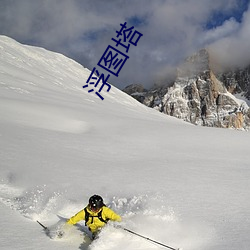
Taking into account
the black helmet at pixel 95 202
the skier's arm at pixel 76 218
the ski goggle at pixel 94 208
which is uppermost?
the black helmet at pixel 95 202

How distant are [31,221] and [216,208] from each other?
12.6 ft

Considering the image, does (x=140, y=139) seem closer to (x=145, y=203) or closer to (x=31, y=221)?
(x=145, y=203)

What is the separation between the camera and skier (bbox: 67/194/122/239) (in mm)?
5645

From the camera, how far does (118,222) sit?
5781 millimetres

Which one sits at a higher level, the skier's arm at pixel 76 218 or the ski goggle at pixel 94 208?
the ski goggle at pixel 94 208

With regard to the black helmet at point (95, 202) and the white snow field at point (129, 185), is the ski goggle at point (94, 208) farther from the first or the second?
the white snow field at point (129, 185)

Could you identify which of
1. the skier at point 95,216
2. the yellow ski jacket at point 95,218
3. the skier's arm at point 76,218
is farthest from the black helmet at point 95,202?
the skier's arm at point 76,218

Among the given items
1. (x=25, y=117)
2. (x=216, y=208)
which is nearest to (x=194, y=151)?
(x=216, y=208)

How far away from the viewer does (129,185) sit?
25.8 feet

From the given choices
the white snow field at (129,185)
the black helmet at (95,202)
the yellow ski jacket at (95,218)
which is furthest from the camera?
the yellow ski jacket at (95,218)

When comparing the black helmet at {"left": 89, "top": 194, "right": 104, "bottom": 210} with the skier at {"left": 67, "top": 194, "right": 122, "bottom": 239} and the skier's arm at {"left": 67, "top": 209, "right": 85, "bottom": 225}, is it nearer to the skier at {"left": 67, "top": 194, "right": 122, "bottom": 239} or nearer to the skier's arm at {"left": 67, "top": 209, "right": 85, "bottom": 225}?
the skier at {"left": 67, "top": 194, "right": 122, "bottom": 239}

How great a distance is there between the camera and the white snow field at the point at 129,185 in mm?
5337

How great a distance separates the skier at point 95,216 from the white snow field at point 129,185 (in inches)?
9.2

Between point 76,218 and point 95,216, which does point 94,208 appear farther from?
point 76,218
